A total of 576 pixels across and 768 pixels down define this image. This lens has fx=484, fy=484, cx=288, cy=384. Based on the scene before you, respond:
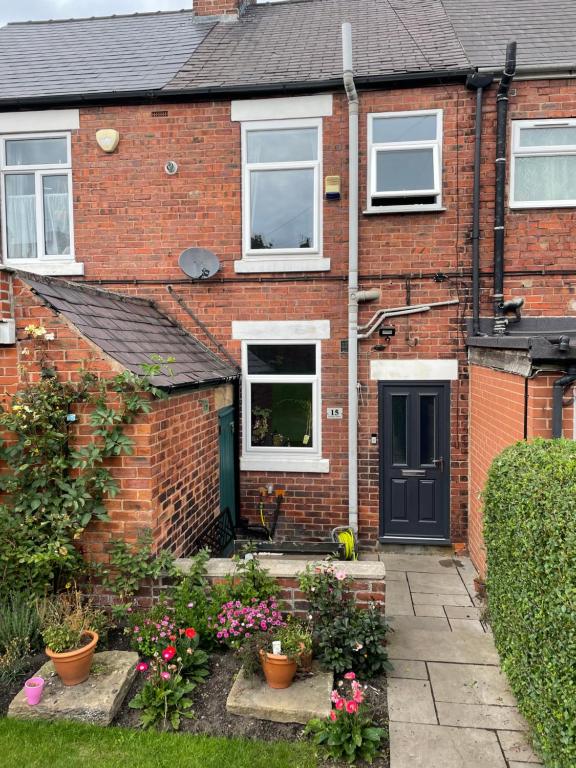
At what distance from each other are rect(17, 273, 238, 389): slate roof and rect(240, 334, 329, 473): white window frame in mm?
391

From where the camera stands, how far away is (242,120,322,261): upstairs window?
6527 mm

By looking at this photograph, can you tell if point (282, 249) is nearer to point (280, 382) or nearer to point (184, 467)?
point (280, 382)

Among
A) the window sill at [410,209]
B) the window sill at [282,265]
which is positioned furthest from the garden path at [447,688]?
the window sill at [410,209]

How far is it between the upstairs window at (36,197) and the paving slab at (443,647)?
637 cm

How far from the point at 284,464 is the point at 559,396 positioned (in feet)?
12.2

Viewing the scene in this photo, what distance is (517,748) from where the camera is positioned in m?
3.04

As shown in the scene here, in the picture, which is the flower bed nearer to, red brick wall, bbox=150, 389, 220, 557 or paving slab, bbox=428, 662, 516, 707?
paving slab, bbox=428, 662, 516, 707

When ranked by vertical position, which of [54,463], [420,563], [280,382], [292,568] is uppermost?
[280,382]

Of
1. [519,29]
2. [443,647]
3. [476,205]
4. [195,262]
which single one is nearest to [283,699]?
[443,647]

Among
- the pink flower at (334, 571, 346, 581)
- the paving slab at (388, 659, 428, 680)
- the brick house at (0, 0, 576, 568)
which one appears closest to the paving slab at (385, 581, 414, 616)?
the paving slab at (388, 659, 428, 680)

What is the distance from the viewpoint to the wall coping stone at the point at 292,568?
154 inches

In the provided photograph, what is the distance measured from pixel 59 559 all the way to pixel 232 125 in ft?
18.7

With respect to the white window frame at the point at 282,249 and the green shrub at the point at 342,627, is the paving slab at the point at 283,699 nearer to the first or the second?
the green shrub at the point at 342,627

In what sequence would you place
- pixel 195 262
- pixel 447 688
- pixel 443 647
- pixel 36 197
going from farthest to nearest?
pixel 36 197 < pixel 195 262 < pixel 443 647 < pixel 447 688
